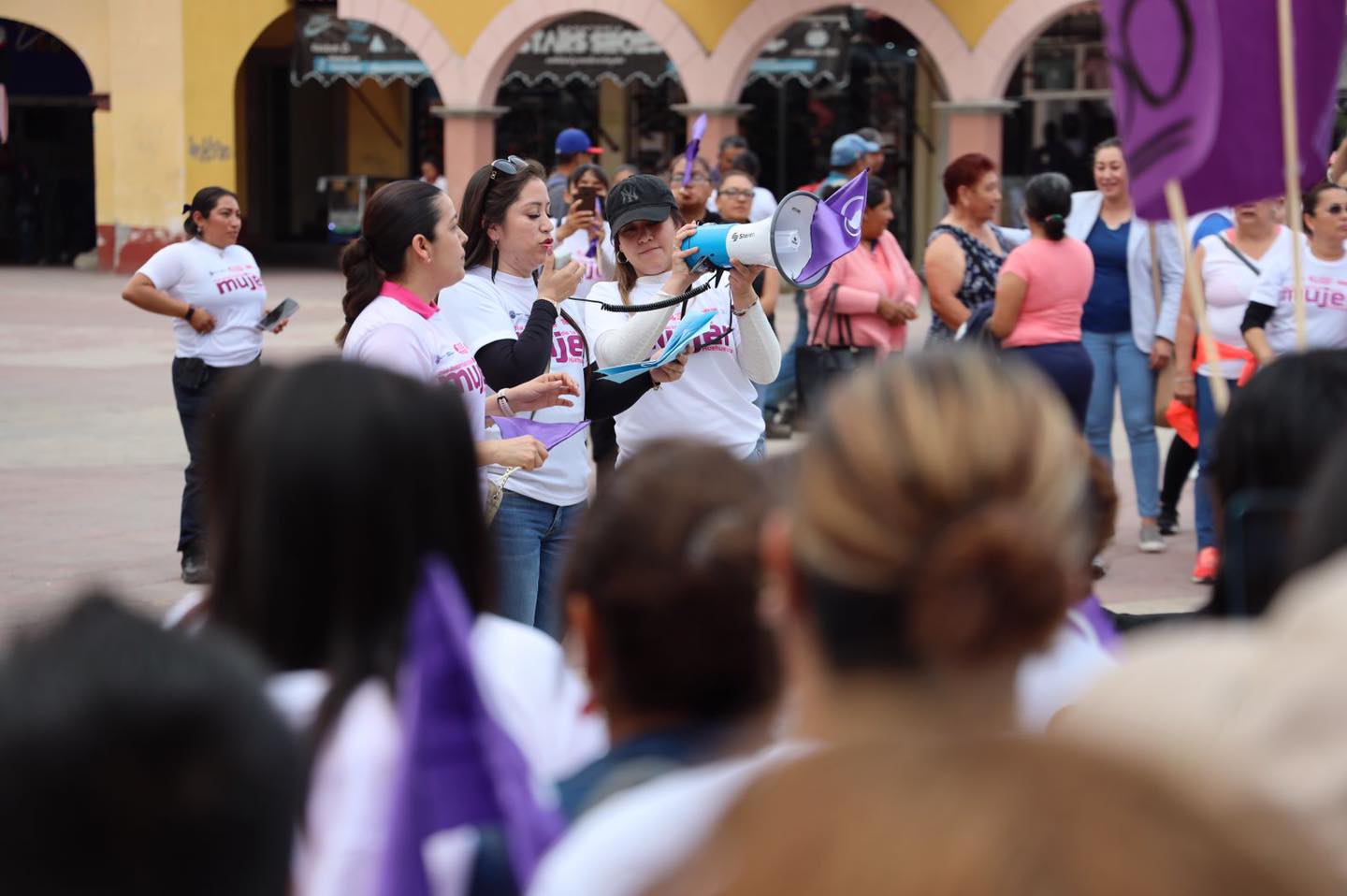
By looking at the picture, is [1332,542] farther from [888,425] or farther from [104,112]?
[104,112]

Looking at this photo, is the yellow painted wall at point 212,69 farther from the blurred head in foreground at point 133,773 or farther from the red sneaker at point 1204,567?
the blurred head in foreground at point 133,773

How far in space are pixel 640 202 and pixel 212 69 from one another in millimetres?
20211

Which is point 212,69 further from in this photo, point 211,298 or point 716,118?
point 211,298

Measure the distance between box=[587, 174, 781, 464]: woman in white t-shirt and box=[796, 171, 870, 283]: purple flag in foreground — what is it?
201 mm

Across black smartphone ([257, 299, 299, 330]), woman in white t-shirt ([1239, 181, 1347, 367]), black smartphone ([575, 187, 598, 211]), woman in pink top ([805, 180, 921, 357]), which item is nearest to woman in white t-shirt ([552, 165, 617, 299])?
black smartphone ([575, 187, 598, 211])

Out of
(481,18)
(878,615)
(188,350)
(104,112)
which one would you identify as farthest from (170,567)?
(104,112)

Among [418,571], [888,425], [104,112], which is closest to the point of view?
[888,425]

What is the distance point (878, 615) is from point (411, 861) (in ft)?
2.03

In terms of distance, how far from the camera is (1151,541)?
26.0 ft

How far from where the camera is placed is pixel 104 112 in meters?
24.3

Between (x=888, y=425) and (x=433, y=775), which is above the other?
(x=888, y=425)

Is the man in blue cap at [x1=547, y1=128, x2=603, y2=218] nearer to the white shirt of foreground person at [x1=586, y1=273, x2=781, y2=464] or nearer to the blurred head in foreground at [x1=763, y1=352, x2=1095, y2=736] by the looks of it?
the white shirt of foreground person at [x1=586, y1=273, x2=781, y2=464]

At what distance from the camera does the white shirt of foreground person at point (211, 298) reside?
7.64 m

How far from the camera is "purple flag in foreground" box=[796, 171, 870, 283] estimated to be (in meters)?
5.12
